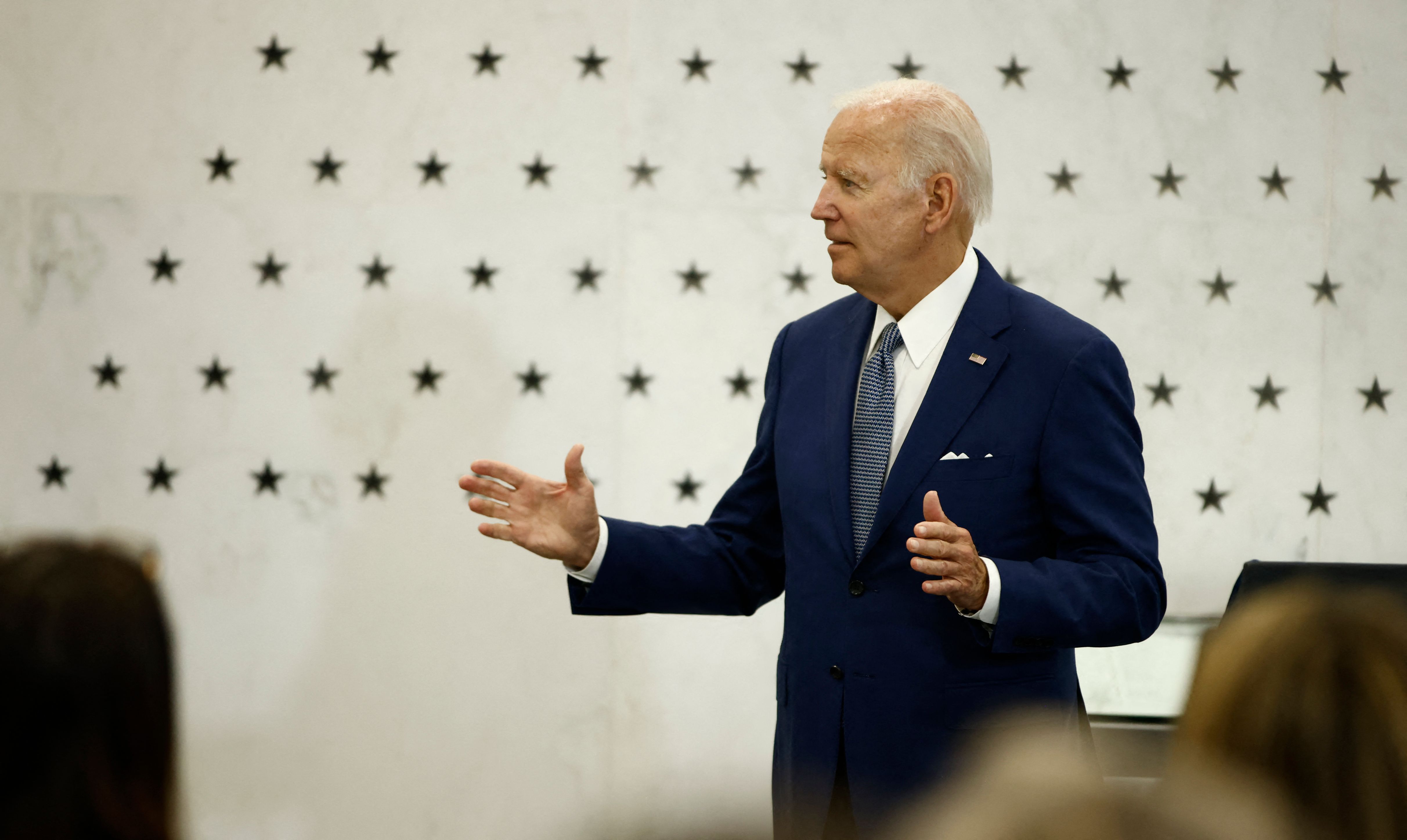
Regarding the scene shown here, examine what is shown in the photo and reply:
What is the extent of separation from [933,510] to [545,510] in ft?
2.54

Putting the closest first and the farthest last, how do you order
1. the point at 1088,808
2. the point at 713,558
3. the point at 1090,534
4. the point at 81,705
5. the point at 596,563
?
1. the point at 1088,808
2. the point at 81,705
3. the point at 1090,534
4. the point at 596,563
5. the point at 713,558

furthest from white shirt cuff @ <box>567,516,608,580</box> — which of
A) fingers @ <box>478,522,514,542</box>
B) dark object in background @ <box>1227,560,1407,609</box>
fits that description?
dark object in background @ <box>1227,560,1407,609</box>

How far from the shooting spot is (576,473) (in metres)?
2.22

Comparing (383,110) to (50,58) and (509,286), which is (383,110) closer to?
(509,286)

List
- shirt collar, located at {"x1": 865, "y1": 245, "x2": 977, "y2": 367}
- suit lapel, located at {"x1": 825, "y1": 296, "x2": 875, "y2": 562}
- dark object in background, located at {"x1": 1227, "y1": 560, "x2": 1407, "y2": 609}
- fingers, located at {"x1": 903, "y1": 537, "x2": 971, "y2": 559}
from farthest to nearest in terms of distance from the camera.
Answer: dark object in background, located at {"x1": 1227, "y1": 560, "x2": 1407, "y2": 609} < shirt collar, located at {"x1": 865, "y1": 245, "x2": 977, "y2": 367} < suit lapel, located at {"x1": 825, "y1": 296, "x2": 875, "y2": 562} < fingers, located at {"x1": 903, "y1": 537, "x2": 971, "y2": 559}

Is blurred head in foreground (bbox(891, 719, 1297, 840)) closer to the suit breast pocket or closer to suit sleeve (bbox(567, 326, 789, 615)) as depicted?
the suit breast pocket

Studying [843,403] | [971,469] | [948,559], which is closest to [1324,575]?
[971,469]

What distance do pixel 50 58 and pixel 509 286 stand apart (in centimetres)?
171

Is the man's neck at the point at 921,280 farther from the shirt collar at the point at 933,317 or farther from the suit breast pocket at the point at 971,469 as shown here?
the suit breast pocket at the point at 971,469

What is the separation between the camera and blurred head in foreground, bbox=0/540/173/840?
0.87 metres

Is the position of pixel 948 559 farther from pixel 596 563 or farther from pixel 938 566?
pixel 596 563

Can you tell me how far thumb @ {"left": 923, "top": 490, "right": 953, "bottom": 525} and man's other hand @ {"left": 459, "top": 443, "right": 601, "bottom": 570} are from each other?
2.17 feet

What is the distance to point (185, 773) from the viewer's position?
3777 millimetres

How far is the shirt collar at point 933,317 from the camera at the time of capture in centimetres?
228
